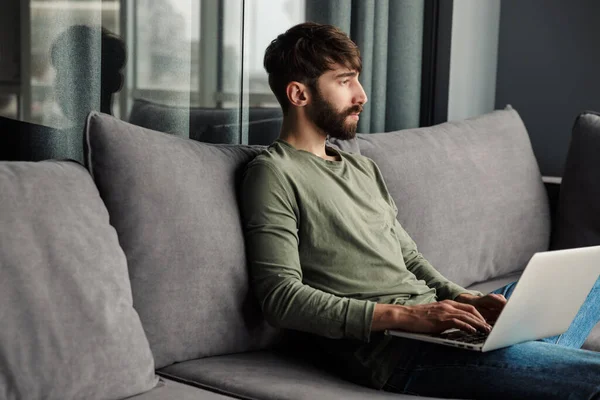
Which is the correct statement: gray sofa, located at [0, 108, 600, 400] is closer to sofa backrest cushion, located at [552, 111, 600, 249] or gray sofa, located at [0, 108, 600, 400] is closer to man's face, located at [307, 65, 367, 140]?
man's face, located at [307, 65, 367, 140]

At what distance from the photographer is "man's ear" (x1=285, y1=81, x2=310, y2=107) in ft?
6.12

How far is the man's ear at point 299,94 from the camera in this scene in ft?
6.12

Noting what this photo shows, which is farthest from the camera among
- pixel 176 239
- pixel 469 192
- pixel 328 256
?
pixel 469 192

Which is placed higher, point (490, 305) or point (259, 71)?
point (259, 71)

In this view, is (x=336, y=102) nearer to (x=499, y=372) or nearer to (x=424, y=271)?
(x=424, y=271)

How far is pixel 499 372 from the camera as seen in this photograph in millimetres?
1505

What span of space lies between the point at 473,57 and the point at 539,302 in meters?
2.08

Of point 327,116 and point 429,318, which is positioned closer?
point 429,318

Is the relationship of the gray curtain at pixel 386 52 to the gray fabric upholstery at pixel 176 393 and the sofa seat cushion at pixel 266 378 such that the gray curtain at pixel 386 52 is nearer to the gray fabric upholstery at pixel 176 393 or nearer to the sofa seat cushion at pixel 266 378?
the sofa seat cushion at pixel 266 378

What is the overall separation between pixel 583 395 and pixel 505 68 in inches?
92.2

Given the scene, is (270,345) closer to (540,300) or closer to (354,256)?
(354,256)

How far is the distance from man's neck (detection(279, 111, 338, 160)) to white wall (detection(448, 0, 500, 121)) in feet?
4.92

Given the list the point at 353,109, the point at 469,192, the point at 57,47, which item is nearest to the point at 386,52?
the point at 469,192

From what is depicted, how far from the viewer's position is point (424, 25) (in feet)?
10.6
